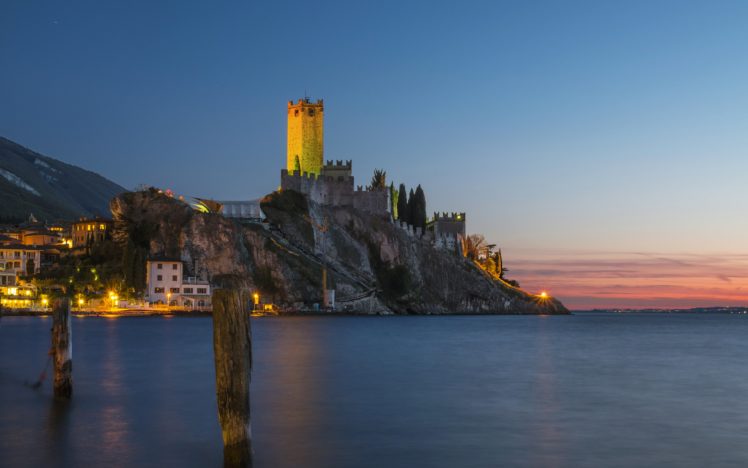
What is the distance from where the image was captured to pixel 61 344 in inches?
966

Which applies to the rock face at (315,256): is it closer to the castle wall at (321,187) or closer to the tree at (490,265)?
the castle wall at (321,187)

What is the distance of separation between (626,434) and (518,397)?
25.9 feet

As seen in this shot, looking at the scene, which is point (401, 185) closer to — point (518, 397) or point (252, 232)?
point (252, 232)

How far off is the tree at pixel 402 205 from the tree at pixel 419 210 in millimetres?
1476

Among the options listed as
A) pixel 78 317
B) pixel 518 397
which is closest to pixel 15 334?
pixel 78 317

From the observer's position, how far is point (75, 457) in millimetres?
17328

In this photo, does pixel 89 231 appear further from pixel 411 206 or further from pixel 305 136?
pixel 411 206

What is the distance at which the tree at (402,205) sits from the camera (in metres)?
144

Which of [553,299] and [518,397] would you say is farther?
[553,299]

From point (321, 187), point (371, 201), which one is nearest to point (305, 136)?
point (321, 187)

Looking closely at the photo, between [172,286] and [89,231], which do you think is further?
[89,231]

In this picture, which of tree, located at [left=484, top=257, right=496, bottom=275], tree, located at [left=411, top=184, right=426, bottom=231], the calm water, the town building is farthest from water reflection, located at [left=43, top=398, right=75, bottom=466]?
tree, located at [left=484, top=257, right=496, bottom=275]

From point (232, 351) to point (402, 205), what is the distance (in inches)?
5141

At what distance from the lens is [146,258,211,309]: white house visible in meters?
101
